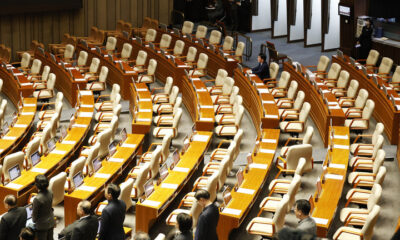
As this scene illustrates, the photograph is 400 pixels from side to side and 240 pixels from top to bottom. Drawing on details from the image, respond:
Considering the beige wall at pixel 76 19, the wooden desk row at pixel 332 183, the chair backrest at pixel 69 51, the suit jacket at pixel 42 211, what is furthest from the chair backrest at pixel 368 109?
the beige wall at pixel 76 19

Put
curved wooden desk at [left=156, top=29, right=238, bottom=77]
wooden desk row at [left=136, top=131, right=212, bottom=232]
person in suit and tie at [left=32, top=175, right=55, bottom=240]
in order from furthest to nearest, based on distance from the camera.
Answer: curved wooden desk at [left=156, top=29, right=238, bottom=77] < wooden desk row at [left=136, top=131, right=212, bottom=232] < person in suit and tie at [left=32, top=175, right=55, bottom=240]

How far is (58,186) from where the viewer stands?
849 cm

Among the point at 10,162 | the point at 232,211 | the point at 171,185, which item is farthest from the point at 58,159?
the point at 232,211

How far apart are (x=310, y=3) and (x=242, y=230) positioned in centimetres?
1073

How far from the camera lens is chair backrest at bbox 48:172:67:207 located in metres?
8.38

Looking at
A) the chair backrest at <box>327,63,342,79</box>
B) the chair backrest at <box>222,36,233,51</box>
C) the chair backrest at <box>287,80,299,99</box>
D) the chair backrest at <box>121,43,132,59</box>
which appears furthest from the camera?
the chair backrest at <box>222,36,233,51</box>

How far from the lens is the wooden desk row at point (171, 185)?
7.94 meters

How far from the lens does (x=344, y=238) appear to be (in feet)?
23.5

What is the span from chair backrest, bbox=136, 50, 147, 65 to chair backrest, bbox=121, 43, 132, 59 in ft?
2.12

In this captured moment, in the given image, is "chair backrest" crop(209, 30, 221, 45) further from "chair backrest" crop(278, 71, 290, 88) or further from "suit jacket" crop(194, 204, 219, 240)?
"suit jacket" crop(194, 204, 219, 240)

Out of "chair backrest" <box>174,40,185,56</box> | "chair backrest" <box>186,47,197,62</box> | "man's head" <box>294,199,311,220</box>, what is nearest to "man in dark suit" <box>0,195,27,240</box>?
"man's head" <box>294,199,311,220</box>

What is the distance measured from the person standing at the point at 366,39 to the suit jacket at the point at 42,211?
9.78 metres

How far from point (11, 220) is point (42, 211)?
0.53 meters

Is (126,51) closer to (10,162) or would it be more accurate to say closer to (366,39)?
(366,39)
